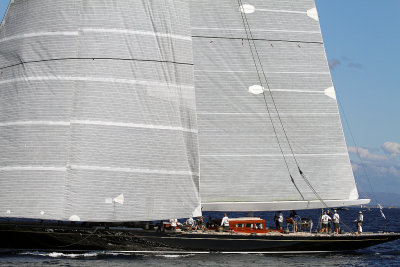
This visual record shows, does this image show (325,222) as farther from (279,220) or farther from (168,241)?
(168,241)

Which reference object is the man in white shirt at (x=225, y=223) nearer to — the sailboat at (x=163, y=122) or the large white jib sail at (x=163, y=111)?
the large white jib sail at (x=163, y=111)

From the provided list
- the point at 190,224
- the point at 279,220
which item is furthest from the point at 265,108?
the point at 190,224

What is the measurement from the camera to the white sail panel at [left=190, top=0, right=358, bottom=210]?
87.1ft

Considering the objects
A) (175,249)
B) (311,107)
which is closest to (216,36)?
(311,107)

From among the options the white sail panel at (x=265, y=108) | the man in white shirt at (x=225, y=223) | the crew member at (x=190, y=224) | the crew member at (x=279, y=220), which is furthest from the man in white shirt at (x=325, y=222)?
the crew member at (x=190, y=224)

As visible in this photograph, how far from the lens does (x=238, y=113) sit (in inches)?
1064

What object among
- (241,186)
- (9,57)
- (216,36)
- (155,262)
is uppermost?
(216,36)

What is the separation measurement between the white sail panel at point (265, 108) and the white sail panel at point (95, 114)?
2.17 metres

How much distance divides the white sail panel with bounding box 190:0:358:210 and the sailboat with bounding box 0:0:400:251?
0.15ft

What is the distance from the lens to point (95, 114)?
2308 centimetres

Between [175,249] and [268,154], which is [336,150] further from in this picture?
[175,249]

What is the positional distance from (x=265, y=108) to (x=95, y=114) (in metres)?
7.91

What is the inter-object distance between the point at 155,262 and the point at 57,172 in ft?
15.6

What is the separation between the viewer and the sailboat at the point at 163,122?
22703 mm
